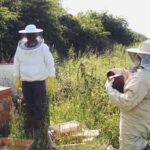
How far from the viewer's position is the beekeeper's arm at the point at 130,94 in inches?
172

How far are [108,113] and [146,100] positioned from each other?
1.84m

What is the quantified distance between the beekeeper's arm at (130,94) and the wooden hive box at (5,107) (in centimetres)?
245

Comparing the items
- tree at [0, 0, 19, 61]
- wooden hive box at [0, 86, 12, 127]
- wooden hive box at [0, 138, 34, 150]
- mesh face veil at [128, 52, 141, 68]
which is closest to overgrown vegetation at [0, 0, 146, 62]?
tree at [0, 0, 19, 61]

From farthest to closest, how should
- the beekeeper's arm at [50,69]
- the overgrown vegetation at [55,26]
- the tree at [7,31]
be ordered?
the overgrown vegetation at [55,26], the tree at [7,31], the beekeeper's arm at [50,69]

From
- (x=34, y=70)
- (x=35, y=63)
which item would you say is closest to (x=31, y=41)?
(x=35, y=63)

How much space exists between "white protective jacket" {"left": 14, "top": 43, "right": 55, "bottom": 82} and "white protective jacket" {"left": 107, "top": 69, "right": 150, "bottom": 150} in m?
2.17

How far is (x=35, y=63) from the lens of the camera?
6.60 metres

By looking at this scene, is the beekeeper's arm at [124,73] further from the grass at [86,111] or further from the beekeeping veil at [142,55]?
the grass at [86,111]

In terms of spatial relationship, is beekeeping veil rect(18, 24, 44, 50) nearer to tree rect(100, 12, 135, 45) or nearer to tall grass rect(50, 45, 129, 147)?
tall grass rect(50, 45, 129, 147)

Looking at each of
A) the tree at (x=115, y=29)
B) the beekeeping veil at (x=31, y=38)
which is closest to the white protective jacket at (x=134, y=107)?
the beekeeping veil at (x=31, y=38)

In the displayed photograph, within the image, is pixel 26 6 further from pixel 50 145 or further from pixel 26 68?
pixel 50 145

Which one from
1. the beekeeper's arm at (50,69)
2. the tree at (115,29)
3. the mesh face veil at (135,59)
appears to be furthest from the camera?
the tree at (115,29)

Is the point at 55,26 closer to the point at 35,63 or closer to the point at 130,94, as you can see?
the point at 35,63

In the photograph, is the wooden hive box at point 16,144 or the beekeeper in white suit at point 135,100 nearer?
the beekeeper in white suit at point 135,100
